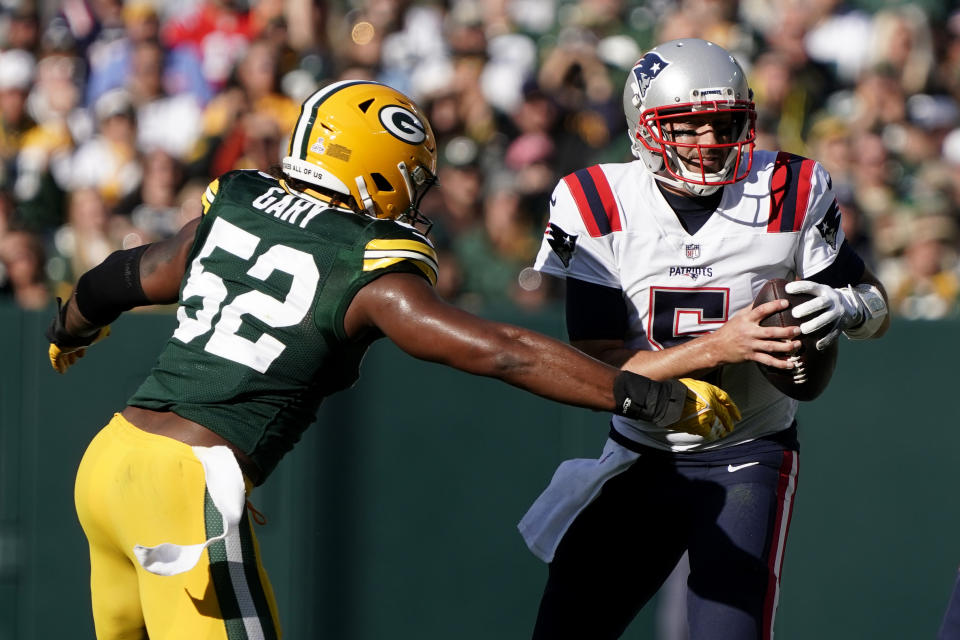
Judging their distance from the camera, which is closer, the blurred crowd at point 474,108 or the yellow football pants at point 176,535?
the yellow football pants at point 176,535

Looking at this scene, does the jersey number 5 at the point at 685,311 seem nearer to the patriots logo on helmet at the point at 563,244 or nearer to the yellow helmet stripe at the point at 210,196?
the patriots logo on helmet at the point at 563,244

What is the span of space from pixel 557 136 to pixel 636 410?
14.3 feet

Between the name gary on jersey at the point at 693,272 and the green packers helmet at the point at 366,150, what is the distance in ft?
2.43

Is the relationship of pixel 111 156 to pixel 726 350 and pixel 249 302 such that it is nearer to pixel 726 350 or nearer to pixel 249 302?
pixel 249 302

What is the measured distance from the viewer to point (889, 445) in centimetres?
544

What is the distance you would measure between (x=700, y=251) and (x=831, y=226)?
0.41m

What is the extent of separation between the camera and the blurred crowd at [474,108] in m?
6.69

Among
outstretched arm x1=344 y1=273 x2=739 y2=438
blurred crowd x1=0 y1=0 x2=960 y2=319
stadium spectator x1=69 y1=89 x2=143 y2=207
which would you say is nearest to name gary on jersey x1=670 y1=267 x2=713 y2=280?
outstretched arm x1=344 y1=273 x2=739 y2=438

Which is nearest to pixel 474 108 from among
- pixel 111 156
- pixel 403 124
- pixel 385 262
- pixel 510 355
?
pixel 111 156

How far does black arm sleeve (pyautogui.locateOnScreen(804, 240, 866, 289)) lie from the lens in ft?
12.2

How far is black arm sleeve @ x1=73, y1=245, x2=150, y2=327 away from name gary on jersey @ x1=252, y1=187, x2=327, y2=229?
1.77ft

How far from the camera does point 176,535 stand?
313 centimetres

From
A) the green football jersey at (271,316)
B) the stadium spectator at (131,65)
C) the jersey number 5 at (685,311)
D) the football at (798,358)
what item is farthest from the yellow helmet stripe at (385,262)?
the stadium spectator at (131,65)

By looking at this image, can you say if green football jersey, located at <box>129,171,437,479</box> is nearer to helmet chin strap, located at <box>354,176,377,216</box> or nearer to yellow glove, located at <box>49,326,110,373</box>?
helmet chin strap, located at <box>354,176,377,216</box>
